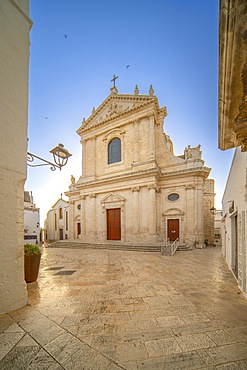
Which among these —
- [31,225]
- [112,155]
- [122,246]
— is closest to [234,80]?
[122,246]

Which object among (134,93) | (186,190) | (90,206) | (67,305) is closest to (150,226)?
(186,190)

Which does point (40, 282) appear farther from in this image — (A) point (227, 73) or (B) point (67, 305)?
(A) point (227, 73)

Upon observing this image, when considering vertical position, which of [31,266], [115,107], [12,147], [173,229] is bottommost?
[173,229]

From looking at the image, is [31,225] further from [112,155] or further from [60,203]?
[112,155]

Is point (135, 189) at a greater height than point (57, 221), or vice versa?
point (135, 189)

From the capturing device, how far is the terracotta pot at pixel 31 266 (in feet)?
16.1

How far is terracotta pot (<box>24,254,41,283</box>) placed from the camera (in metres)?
4.91

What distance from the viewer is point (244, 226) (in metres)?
4.39

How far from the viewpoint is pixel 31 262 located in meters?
5.00

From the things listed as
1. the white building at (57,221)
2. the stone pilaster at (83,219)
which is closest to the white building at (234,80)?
the stone pilaster at (83,219)

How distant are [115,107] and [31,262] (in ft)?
59.7

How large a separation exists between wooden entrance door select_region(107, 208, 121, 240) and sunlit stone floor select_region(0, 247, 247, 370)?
490 inches

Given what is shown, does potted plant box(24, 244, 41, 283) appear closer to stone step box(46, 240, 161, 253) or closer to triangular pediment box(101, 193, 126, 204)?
stone step box(46, 240, 161, 253)

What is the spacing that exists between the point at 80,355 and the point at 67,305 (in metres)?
1.61
